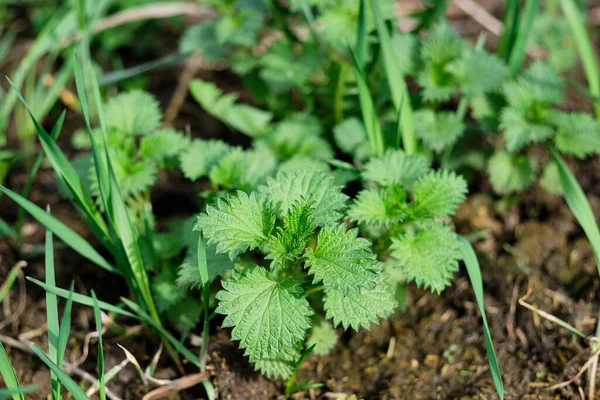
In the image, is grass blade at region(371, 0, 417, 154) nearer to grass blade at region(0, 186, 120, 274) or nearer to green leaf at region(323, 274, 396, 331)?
green leaf at region(323, 274, 396, 331)

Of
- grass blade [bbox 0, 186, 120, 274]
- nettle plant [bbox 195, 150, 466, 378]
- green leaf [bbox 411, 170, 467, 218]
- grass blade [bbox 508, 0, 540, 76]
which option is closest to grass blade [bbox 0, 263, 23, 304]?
grass blade [bbox 0, 186, 120, 274]

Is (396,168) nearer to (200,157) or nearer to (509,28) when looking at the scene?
(200,157)

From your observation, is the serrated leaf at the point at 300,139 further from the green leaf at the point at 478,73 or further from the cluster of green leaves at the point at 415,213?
the green leaf at the point at 478,73

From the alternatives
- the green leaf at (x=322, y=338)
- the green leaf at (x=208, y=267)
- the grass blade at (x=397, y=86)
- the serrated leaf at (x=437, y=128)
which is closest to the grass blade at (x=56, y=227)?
the green leaf at (x=208, y=267)

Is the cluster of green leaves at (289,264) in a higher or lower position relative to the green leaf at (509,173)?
higher

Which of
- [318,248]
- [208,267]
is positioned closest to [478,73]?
[318,248]
